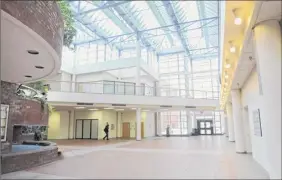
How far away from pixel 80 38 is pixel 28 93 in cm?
1161

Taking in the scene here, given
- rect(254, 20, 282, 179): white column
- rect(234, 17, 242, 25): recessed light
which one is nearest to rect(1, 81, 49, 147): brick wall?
rect(234, 17, 242, 25): recessed light

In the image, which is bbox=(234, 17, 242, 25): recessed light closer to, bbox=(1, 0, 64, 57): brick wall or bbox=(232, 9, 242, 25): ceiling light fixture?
bbox=(232, 9, 242, 25): ceiling light fixture

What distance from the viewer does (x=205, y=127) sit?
1168 inches

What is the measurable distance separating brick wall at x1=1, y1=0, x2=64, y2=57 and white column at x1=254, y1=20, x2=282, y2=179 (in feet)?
15.1

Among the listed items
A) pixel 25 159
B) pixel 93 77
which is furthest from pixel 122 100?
pixel 25 159

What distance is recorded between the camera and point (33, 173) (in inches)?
241

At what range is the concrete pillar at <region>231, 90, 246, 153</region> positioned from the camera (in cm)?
1046

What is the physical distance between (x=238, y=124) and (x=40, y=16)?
31.5 ft

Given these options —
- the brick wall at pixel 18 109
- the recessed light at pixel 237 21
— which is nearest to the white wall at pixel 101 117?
the brick wall at pixel 18 109

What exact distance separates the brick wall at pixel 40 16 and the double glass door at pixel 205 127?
1028 inches

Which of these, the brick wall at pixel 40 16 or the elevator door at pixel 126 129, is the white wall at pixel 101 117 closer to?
the elevator door at pixel 126 129

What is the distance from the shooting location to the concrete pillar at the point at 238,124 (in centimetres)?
1046

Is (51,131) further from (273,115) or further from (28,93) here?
(273,115)

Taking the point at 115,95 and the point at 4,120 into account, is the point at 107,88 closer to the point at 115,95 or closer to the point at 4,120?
the point at 115,95
